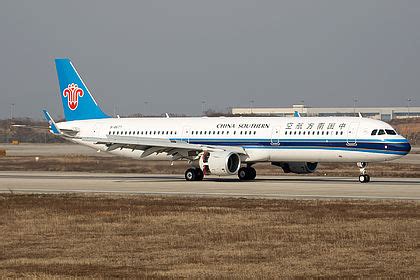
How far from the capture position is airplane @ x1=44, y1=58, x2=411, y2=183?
4984 cm

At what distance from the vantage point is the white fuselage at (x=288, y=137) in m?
49.5

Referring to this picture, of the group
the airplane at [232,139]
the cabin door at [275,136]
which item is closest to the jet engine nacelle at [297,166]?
the airplane at [232,139]

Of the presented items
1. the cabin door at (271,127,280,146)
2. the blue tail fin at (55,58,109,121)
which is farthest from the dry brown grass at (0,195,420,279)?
the blue tail fin at (55,58,109,121)

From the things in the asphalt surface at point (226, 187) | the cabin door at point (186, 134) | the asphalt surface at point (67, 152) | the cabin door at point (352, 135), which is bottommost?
the asphalt surface at point (226, 187)

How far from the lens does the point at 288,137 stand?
51.5m

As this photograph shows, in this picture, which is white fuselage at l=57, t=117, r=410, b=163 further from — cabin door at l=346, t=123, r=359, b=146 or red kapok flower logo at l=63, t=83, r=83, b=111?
red kapok flower logo at l=63, t=83, r=83, b=111

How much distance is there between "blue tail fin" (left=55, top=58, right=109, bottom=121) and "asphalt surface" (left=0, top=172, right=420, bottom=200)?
295 inches

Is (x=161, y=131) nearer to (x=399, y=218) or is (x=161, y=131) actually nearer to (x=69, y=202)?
(x=69, y=202)

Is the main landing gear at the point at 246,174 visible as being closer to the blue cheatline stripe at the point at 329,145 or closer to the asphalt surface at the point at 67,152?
the blue cheatline stripe at the point at 329,145

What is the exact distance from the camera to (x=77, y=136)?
60094 mm

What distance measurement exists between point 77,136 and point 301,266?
139 feet

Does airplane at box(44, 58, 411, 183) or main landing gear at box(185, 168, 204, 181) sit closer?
airplane at box(44, 58, 411, 183)

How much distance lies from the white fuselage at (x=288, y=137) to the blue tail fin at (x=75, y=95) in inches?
148

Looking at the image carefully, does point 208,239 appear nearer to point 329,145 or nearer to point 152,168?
point 329,145
